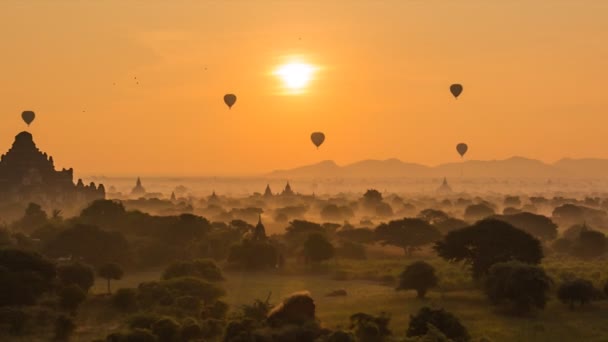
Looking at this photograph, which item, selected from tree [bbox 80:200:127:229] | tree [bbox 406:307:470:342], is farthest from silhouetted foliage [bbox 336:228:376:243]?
tree [bbox 406:307:470:342]

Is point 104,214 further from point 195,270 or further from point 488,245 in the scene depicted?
point 488,245

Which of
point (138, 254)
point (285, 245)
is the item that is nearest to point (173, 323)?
point (138, 254)

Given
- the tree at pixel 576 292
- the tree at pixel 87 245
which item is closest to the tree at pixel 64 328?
the tree at pixel 87 245

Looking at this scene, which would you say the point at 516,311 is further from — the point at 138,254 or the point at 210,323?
the point at 138,254

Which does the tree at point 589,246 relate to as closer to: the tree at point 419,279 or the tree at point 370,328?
the tree at point 419,279

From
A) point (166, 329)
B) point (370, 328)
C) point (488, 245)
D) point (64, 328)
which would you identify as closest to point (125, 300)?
point (64, 328)

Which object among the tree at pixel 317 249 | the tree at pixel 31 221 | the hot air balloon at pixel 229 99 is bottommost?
the tree at pixel 317 249

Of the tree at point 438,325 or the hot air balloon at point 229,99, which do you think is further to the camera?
the hot air balloon at point 229,99
